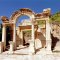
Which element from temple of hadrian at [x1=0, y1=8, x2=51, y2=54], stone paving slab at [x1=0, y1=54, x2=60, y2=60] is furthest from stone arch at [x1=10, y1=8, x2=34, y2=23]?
stone paving slab at [x1=0, y1=54, x2=60, y2=60]

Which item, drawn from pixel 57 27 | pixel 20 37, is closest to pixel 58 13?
pixel 57 27

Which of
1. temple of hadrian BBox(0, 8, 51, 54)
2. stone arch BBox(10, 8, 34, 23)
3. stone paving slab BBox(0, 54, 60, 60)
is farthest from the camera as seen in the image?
stone arch BBox(10, 8, 34, 23)


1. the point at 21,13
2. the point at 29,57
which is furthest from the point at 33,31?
the point at 29,57

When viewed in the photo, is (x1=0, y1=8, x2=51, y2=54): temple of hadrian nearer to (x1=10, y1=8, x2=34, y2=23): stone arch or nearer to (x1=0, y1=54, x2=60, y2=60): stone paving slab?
(x1=10, y1=8, x2=34, y2=23): stone arch

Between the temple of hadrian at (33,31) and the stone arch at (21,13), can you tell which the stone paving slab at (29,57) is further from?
the stone arch at (21,13)

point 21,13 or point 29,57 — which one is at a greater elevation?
point 21,13

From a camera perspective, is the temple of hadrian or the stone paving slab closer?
the stone paving slab

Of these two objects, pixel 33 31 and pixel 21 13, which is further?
pixel 21 13

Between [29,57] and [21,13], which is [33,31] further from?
[29,57]

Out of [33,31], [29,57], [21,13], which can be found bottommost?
[29,57]

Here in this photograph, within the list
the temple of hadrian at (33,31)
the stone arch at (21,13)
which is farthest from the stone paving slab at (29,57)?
the stone arch at (21,13)

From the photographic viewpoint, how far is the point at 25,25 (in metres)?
28.5

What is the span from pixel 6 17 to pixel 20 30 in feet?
18.0

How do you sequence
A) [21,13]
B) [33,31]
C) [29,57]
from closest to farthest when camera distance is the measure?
[29,57] < [33,31] < [21,13]
